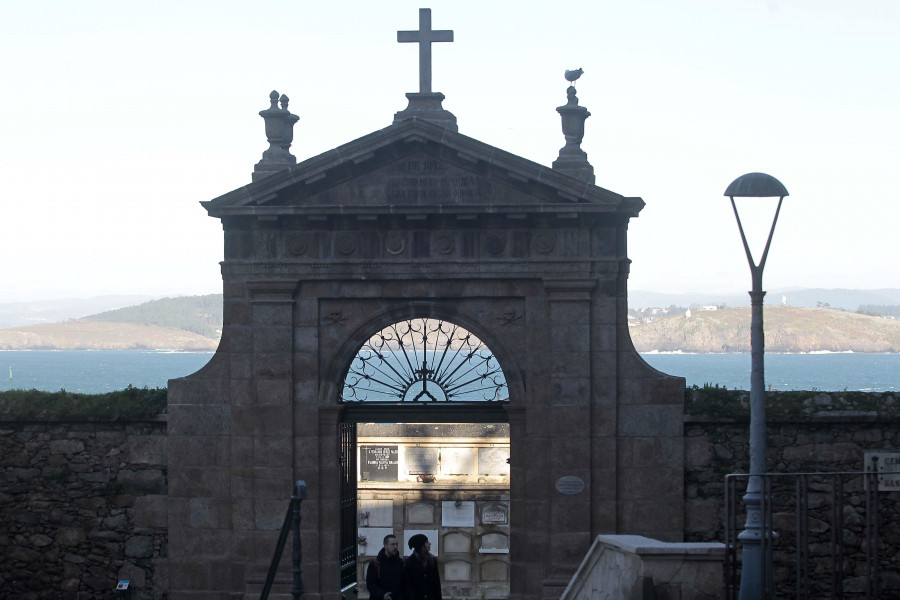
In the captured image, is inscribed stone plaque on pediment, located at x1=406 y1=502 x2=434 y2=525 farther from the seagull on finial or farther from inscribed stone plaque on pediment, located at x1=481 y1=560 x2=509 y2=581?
the seagull on finial

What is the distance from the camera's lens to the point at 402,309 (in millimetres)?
17469

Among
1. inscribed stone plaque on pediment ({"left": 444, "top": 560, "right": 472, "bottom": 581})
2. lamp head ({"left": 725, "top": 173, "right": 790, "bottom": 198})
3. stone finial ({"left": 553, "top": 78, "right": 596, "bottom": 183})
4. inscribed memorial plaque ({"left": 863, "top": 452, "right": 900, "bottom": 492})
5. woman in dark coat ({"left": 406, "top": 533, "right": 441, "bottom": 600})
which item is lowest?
inscribed stone plaque on pediment ({"left": 444, "top": 560, "right": 472, "bottom": 581})

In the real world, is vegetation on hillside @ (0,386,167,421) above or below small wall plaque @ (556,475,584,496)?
above

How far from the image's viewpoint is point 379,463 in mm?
22766

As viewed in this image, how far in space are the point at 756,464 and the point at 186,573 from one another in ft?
27.5

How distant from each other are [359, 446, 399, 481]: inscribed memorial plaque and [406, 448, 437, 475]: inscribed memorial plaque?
32 cm

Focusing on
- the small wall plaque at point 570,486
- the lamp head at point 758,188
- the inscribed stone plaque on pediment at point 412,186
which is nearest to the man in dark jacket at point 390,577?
the small wall plaque at point 570,486

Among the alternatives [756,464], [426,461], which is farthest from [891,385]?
[756,464]

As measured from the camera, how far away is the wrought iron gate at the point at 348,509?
58.5 ft

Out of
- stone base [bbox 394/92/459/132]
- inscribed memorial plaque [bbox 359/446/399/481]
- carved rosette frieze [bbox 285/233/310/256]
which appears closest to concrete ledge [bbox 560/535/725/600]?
carved rosette frieze [bbox 285/233/310/256]

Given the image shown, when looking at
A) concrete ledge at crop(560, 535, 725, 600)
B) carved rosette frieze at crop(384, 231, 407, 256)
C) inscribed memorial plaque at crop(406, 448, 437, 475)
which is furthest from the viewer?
inscribed memorial plaque at crop(406, 448, 437, 475)

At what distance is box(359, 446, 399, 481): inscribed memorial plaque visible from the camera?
22.7 metres

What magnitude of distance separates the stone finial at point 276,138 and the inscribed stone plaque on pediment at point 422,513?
7023 mm

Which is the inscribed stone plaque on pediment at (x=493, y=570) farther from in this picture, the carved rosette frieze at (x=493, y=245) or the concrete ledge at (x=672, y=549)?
the concrete ledge at (x=672, y=549)
